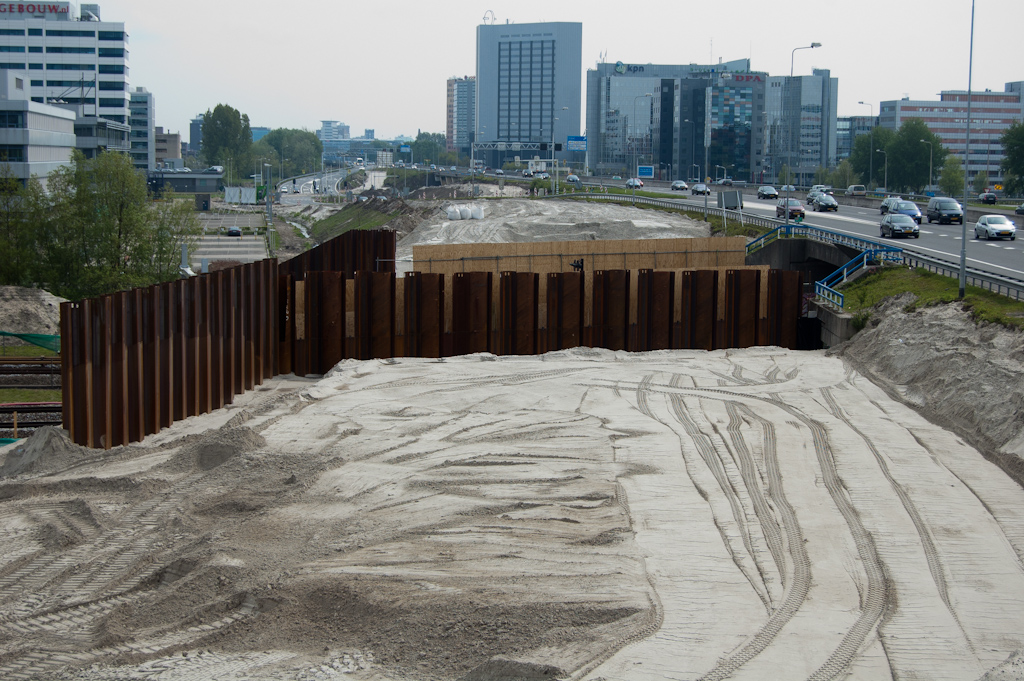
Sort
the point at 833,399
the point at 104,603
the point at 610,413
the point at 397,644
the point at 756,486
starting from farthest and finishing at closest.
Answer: the point at 833,399, the point at 610,413, the point at 756,486, the point at 104,603, the point at 397,644

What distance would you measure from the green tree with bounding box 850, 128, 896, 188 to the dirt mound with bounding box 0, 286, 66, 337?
106m

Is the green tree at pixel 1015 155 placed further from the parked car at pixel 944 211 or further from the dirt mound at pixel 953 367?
the dirt mound at pixel 953 367

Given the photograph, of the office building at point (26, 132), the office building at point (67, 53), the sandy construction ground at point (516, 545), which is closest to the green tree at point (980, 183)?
the office building at point (26, 132)

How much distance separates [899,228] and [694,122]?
146466 mm

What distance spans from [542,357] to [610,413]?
6648 mm

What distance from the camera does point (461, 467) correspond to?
635 inches

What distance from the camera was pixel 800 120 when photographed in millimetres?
Result: 183500

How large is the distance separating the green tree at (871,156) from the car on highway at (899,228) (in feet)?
263

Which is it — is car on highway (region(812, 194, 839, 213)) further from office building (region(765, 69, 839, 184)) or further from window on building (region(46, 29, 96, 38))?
office building (region(765, 69, 839, 184))

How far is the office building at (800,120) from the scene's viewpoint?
182 meters

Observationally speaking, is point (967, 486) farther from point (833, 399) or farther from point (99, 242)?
point (99, 242)

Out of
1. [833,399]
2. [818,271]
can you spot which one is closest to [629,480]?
[833,399]

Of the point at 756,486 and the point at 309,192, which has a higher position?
the point at 309,192

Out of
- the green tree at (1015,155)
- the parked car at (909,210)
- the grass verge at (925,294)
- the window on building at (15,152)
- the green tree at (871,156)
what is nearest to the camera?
the grass verge at (925,294)
